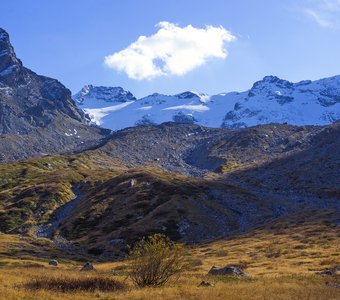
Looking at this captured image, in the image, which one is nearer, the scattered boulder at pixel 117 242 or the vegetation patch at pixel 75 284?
the vegetation patch at pixel 75 284

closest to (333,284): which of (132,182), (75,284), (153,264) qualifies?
(153,264)

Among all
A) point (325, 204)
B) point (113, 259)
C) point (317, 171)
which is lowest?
point (113, 259)

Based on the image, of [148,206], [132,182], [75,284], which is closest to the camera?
[75,284]

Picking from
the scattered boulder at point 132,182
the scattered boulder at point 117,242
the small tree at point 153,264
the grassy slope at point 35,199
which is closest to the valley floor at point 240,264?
the small tree at point 153,264

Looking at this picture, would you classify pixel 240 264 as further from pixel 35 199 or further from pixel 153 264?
pixel 35 199

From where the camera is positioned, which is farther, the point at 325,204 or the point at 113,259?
the point at 325,204

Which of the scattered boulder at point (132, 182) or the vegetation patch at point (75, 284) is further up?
the scattered boulder at point (132, 182)

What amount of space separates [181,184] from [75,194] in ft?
135

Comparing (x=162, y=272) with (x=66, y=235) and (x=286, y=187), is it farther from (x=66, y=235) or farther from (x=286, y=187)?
(x=286, y=187)

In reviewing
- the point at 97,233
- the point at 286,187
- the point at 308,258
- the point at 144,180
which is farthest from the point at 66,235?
the point at 286,187

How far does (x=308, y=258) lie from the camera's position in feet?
230

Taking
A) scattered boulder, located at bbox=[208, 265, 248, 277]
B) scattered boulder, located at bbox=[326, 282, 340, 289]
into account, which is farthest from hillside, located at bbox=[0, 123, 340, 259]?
scattered boulder, located at bbox=[326, 282, 340, 289]

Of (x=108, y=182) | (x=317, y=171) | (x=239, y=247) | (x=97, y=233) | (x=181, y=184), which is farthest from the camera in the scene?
(x=317, y=171)

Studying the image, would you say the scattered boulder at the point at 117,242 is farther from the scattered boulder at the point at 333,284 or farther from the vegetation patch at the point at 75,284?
the scattered boulder at the point at 333,284
